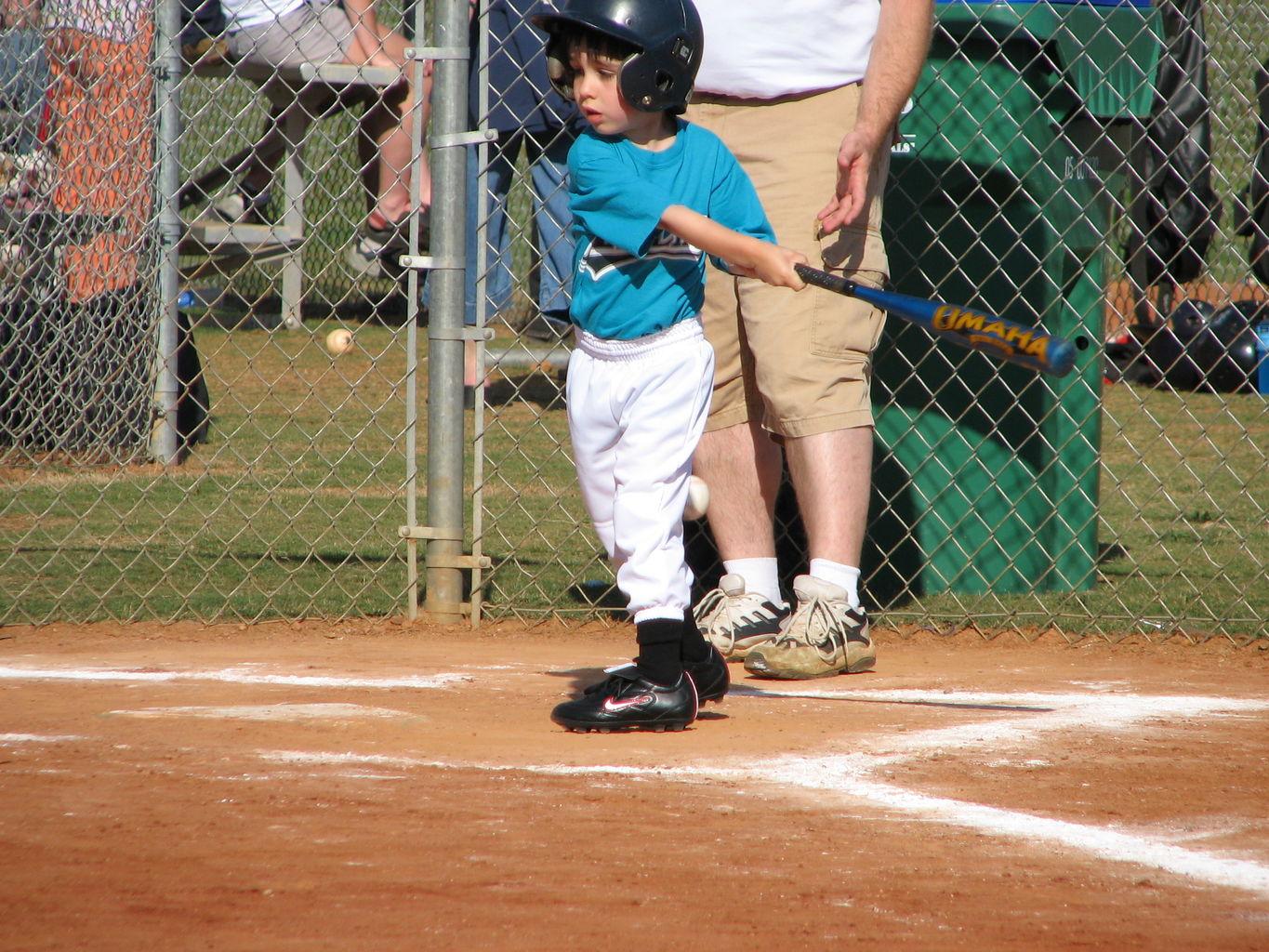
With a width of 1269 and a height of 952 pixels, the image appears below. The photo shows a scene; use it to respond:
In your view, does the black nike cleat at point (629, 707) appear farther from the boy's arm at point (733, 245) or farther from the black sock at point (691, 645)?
the boy's arm at point (733, 245)

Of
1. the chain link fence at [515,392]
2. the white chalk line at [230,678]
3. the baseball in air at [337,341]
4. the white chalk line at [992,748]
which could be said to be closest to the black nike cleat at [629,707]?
the white chalk line at [992,748]

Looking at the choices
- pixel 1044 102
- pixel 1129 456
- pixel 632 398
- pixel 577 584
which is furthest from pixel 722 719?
pixel 1129 456

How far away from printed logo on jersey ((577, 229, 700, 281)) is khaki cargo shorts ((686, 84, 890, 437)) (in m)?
0.65

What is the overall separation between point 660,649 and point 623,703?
0.48 feet

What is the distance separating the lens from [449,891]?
2072mm

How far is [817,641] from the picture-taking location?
3592 millimetres

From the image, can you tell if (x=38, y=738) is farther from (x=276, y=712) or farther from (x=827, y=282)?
A: (x=827, y=282)

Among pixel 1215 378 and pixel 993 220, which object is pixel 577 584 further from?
pixel 1215 378

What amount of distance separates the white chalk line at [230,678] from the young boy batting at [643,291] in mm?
597

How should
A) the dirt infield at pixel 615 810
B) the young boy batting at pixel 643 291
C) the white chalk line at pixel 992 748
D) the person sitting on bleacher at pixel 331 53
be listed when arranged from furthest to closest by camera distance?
1. the person sitting on bleacher at pixel 331 53
2. the young boy batting at pixel 643 291
3. the white chalk line at pixel 992 748
4. the dirt infield at pixel 615 810

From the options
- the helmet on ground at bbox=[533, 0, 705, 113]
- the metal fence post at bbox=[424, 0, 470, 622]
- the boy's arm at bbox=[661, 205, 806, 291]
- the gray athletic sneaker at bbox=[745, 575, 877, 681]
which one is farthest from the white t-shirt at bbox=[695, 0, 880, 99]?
the gray athletic sneaker at bbox=[745, 575, 877, 681]

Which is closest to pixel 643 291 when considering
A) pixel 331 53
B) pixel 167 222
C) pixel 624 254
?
pixel 624 254

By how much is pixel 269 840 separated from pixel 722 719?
1.23m

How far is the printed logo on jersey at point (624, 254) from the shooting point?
3107mm
